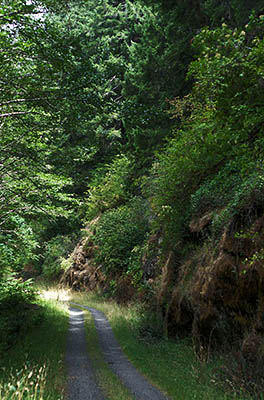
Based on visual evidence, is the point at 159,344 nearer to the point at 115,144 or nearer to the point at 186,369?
the point at 186,369

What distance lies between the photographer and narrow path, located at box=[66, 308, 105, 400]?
5875 mm

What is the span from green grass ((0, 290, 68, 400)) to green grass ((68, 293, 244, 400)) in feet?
4.85

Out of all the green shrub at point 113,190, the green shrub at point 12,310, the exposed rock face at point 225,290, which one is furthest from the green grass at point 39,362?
the green shrub at point 113,190

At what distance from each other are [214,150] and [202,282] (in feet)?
14.8

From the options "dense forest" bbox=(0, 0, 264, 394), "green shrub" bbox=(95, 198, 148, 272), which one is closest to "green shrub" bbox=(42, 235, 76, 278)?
"green shrub" bbox=(95, 198, 148, 272)

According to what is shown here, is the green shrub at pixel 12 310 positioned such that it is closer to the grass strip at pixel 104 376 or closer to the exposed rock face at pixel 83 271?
the grass strip at pixel 104 376

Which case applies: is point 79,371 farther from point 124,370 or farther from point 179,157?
point 179,157

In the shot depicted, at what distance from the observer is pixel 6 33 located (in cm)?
646

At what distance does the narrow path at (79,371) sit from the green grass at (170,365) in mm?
636

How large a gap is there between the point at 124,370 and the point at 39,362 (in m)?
2.13

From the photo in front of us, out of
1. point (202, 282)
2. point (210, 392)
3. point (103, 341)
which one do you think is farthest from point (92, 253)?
point (210, 392)

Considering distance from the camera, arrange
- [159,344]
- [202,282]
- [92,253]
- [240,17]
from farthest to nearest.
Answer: [92,253] → [240,17] → [159,344] → [202,282]

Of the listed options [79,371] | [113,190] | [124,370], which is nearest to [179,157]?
[124,370]

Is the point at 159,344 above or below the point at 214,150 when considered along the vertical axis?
below
